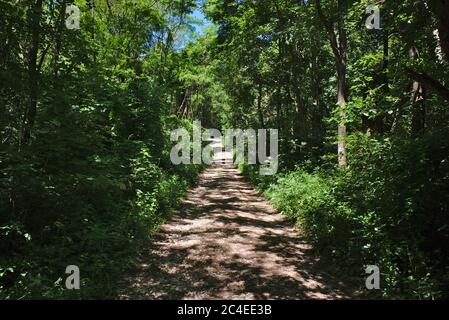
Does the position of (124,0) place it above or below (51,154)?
above

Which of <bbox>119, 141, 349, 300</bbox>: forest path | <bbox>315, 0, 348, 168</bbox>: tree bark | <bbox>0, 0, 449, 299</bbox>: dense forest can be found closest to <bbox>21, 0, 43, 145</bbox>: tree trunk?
<bbox>0, 0, 449, 299</bbox>: dense forest

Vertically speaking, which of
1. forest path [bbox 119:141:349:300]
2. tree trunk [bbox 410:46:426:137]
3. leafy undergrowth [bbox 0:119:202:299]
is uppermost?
tree trunk [bbox 410:46:426:137]

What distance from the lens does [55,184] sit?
232 inches

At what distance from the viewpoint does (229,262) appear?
6566mm

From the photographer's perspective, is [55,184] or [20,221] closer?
[20,221]

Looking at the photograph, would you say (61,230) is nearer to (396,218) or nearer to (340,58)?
(396,218)

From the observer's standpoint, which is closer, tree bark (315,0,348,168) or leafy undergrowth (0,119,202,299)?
leafy undergrowth (0,119,202,299)

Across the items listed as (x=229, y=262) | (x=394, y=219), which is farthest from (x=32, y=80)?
(x=394, y=219)

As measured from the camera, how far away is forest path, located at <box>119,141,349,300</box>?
210 inches

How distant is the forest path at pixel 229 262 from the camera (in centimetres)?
534

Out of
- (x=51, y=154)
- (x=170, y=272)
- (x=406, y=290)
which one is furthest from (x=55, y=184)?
(x=406, y=290)

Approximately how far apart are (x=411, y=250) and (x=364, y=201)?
5.08ft

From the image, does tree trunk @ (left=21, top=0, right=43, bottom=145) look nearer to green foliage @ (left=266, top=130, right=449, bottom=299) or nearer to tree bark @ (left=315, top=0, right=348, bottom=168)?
green foliage @ (left=266, top=130, right=449, bottom=299)

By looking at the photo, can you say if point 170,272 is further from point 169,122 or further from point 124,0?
point 124,0
